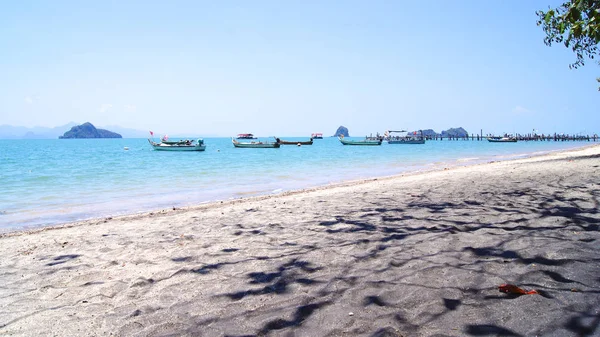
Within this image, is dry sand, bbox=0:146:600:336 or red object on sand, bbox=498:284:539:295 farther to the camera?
red object on sand, bbox=498:284:539:295

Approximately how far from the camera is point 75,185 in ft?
62.8

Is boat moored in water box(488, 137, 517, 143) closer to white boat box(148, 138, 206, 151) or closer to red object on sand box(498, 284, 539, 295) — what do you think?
white boat box(148, 138, 206, 151)

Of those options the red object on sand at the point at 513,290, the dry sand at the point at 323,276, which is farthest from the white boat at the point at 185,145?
the red object on sand at the point at 513,290

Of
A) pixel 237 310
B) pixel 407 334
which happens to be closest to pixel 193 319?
pixel 237 310

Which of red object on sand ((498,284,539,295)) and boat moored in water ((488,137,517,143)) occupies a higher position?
boat moored in water ((488,137,517,143))

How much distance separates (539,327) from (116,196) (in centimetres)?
1578

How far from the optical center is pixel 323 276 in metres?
3.93

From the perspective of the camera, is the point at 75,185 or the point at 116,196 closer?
the point at 116,196

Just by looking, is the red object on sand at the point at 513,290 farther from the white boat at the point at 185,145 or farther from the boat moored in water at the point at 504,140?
the boat moored in water at the point at 504,140

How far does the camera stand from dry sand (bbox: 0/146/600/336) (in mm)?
2939

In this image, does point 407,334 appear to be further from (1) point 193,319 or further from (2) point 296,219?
(2) point 296,219

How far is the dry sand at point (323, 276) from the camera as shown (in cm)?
294

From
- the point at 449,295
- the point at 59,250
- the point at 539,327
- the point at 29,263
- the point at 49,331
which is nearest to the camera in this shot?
the point at 539,327

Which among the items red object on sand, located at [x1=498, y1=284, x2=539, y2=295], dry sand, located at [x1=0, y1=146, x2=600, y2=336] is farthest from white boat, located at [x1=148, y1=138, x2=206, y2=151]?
red object on sand, located at [x1=498, y1=284, x2=539, y2=295]
